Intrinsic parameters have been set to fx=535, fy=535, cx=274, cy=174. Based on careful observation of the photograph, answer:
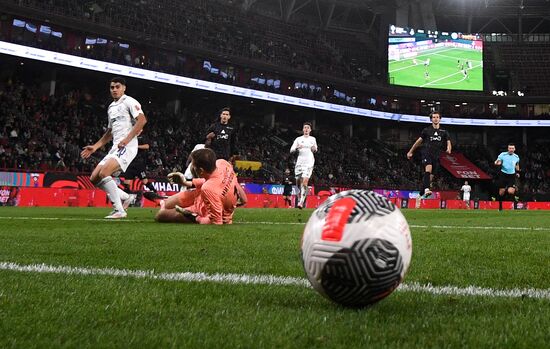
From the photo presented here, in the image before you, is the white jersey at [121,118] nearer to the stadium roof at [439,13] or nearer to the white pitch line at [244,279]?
the white pitch line at [244,279]

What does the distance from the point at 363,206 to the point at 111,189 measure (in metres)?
7.46

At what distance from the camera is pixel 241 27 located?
43156mm

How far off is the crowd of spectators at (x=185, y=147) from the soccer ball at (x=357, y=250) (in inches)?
777

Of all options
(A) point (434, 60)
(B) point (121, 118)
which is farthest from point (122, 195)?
(A) point (434, 60)

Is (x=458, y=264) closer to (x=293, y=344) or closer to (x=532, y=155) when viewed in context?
(x=293, y=344)

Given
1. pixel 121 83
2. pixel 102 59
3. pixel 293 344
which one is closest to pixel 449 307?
pixel 293 344

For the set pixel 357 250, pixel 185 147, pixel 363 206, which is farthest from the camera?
pixel 185 147

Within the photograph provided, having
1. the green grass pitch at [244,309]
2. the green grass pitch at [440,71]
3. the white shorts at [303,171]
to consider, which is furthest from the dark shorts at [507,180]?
the green grass pitch at [440,71]

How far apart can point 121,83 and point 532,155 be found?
4935cm

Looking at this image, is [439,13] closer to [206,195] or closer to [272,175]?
[272,175]

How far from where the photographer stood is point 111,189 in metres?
9.02

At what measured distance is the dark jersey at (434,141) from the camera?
15.7 m

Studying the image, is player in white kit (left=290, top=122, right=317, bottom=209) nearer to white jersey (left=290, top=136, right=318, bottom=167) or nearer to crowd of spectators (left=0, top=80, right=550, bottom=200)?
white jersey (left=290, top=136, right=318, bottom=167)

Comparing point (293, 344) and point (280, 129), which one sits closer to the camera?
point (293, 344)
